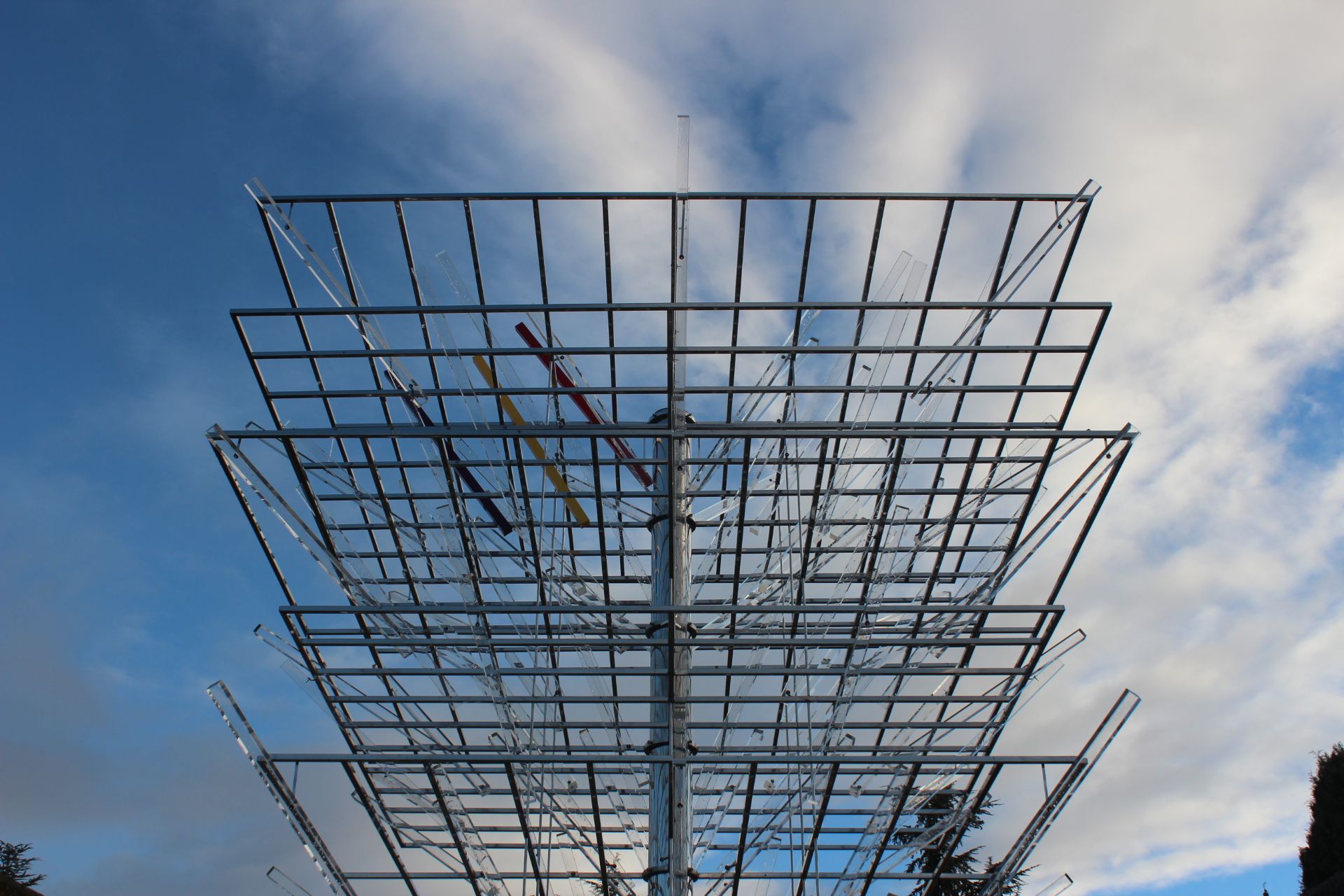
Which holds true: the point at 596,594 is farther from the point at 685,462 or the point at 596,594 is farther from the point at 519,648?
the point at 685,462

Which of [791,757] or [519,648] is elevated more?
[519,648]

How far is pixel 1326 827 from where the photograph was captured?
17.3 metres

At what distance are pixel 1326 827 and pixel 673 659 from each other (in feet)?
42.1

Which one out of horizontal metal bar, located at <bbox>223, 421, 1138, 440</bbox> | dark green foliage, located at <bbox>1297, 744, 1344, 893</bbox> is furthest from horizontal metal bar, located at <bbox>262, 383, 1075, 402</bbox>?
dark green foliage, located at <bbox>1297, 744, 1344, 893</bbox>

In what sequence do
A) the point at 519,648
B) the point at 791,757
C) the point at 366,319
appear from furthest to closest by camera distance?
the point at 519,648 < the point at 366,319 < the point at 791,757

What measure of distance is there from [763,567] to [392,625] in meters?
5.15

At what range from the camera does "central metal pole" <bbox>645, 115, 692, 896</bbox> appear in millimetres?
11883

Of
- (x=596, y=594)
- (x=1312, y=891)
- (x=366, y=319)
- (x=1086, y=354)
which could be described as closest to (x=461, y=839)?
(x=596, y=594)

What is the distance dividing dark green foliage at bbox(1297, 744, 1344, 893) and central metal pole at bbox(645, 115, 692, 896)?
1126 cm

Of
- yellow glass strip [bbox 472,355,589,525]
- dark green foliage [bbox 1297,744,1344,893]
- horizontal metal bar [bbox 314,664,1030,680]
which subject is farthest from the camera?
dark green foliage [bbox 1297,744,1344,893]

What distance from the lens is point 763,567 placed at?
14.7 metres

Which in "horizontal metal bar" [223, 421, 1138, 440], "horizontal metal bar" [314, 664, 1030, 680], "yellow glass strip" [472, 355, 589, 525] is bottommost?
"horizontal metal bar" [314, 664, 1030, 680]

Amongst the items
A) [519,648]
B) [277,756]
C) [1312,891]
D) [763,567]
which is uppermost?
[763,567]

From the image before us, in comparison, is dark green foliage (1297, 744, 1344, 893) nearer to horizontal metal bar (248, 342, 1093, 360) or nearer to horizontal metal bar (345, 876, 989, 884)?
horizontal metal bar (345, 876, 989, 884)
